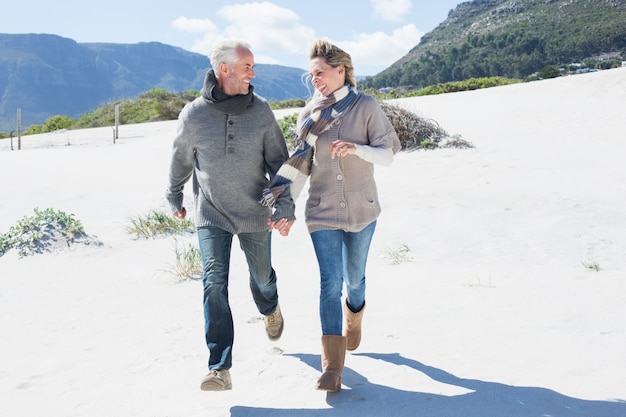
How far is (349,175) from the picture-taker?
345 centimetres

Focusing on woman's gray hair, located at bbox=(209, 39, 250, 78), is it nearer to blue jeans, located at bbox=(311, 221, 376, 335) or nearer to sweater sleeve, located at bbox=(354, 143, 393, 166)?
sweater sleeve, located at bbox=(354, 143, 393, 166)

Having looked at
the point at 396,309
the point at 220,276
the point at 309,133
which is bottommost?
the point at 396,309

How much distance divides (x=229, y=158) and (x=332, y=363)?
126 cm

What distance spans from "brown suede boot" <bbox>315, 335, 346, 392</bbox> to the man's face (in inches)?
57.1

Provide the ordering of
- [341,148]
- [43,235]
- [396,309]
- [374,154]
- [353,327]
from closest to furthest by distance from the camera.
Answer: [341,148] → [374,154] → [353,327] → [396,309] → [43,235]

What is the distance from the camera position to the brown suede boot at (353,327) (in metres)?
3.74

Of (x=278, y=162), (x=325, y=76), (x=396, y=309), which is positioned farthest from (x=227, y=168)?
(x=396, y=309)

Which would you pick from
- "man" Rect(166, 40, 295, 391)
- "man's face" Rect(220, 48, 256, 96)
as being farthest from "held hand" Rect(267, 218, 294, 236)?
"man's face" Rect(220, 48, 256, 96)

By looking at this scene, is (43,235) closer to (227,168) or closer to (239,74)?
(227,168)

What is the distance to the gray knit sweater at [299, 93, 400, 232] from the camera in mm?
3396

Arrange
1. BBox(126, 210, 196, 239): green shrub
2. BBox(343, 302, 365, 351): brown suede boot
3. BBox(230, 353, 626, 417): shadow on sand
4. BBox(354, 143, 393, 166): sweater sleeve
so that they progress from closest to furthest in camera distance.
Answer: BBox(230, 353, 626, 417): shadow on sand → BBox(354, 143, 393, 166): sweater sleeve → BBox(343, 302, 365, 351): brown suede boot → BBox(126, 210, 196, 239): green shrub

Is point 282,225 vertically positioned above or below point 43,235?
above

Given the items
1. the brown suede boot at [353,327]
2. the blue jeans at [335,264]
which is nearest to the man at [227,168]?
the blue jeans at [335,264]

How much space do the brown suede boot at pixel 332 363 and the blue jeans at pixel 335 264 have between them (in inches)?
2.1
